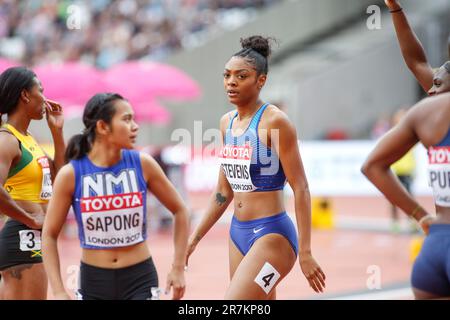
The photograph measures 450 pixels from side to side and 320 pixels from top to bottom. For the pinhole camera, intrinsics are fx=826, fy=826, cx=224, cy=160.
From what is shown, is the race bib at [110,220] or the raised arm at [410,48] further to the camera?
the raised arm at [410,48]

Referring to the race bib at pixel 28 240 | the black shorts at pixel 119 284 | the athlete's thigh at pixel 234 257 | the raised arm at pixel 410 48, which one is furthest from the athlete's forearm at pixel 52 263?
the raised arm at pixel 410 48

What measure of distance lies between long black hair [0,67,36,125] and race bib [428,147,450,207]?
115 inches

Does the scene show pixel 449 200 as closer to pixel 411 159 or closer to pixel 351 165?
pixel 411 159

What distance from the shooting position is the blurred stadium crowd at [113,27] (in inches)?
984

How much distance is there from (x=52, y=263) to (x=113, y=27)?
21680 millimetres

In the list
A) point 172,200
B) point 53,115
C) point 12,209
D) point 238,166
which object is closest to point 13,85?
point 53,115

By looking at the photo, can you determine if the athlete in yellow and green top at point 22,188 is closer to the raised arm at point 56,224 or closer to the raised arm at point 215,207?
the raised arm at point 56,224

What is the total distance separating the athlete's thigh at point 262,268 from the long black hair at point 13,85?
6.43ft

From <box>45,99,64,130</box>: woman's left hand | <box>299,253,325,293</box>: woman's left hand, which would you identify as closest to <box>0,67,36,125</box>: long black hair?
<box>45,99,64,130</box>: woman's left hand

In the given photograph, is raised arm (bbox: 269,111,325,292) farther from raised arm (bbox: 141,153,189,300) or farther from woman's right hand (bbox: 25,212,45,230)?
woman's right hand (bbox: 25,212,45,230)

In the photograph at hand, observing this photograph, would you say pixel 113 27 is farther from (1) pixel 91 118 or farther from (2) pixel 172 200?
(2) pixel 172 200

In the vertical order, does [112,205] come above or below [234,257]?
above

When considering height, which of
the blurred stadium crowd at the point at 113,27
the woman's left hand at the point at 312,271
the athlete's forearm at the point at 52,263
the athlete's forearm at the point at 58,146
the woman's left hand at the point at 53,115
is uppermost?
the blurred stadium crowd at the point at 113,27

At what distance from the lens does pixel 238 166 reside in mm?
5828
